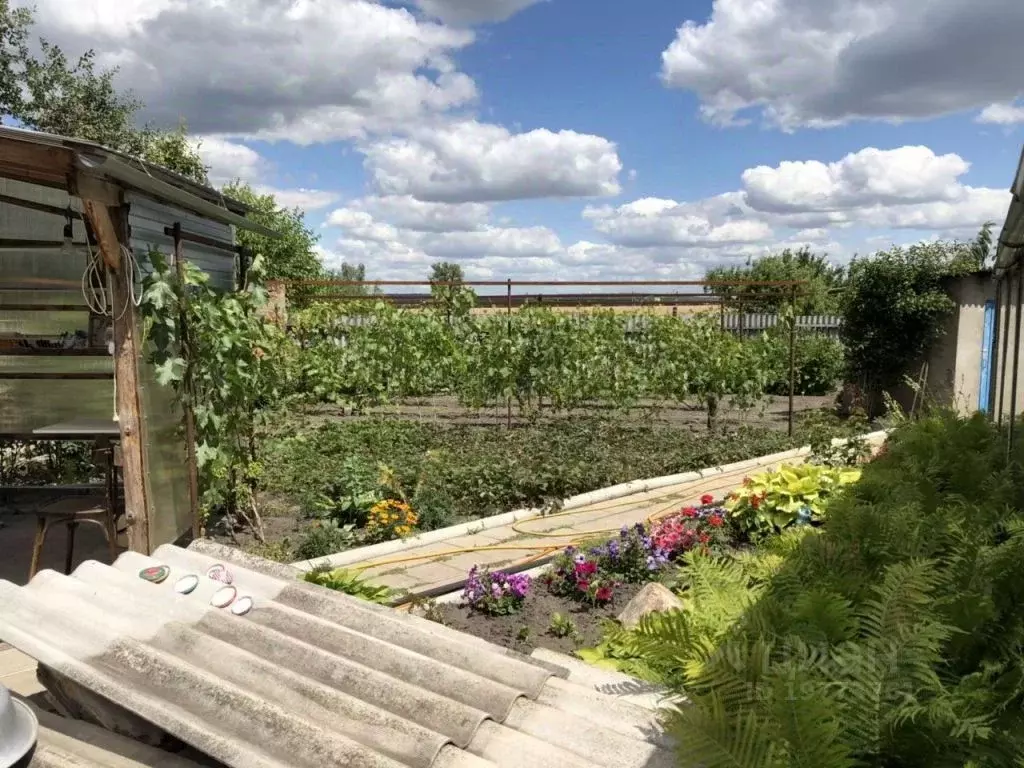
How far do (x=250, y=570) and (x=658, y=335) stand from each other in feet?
28.1

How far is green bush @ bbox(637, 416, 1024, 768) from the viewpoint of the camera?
1929 mm

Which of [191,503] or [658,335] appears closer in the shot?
[191,503]

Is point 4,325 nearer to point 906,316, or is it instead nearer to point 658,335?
point 658,335

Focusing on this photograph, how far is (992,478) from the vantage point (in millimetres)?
4605

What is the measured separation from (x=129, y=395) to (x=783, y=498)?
4.19 meters

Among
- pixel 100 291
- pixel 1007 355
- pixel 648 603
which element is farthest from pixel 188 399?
pixel 1007 355

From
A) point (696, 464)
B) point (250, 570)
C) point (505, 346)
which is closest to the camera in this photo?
point (250, 570)

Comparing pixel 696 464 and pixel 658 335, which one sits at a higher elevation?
pixel 658 335

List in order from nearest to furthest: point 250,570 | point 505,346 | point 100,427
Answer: point 250,570 → point 100,427 → point 505,346

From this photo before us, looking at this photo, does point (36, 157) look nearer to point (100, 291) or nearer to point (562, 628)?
point (100, 291)

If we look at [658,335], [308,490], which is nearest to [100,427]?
[308,490]

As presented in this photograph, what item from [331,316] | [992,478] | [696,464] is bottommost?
[696,464]

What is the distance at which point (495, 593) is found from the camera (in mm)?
4656

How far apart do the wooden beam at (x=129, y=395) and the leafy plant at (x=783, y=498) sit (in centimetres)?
384
